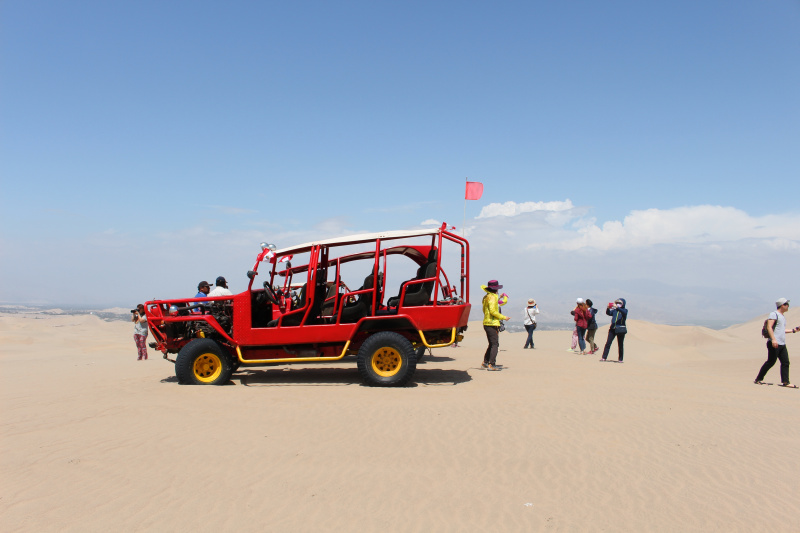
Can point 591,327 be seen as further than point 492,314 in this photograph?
Yes

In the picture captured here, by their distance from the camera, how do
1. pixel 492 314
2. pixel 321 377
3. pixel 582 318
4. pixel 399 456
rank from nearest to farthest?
pixel 399 456 < pixel 321 377 < pixel 492 314 < pixel 582 318

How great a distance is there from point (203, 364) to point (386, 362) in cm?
323

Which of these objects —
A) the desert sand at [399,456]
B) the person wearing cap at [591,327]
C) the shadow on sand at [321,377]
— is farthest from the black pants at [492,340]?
the person wearing cap at [591,327]

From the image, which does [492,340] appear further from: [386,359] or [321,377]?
[321,377]

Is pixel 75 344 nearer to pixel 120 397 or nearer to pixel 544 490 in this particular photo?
pixel 120 397

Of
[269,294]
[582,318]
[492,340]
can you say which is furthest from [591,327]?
[269,294]

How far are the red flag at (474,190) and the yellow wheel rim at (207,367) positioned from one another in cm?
627

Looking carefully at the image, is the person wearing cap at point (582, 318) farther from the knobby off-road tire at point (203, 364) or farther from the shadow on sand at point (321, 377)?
the knobby off-road tire at point (203, 364)

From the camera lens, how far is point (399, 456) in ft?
16.1

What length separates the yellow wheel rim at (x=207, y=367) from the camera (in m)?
8.52

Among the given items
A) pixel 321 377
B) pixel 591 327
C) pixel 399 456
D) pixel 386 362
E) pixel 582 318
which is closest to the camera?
pixel 399 456

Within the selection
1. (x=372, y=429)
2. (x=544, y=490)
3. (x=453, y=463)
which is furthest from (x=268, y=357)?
(x=544, y=490)

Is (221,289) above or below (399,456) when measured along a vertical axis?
above

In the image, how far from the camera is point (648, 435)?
18.5 feet
